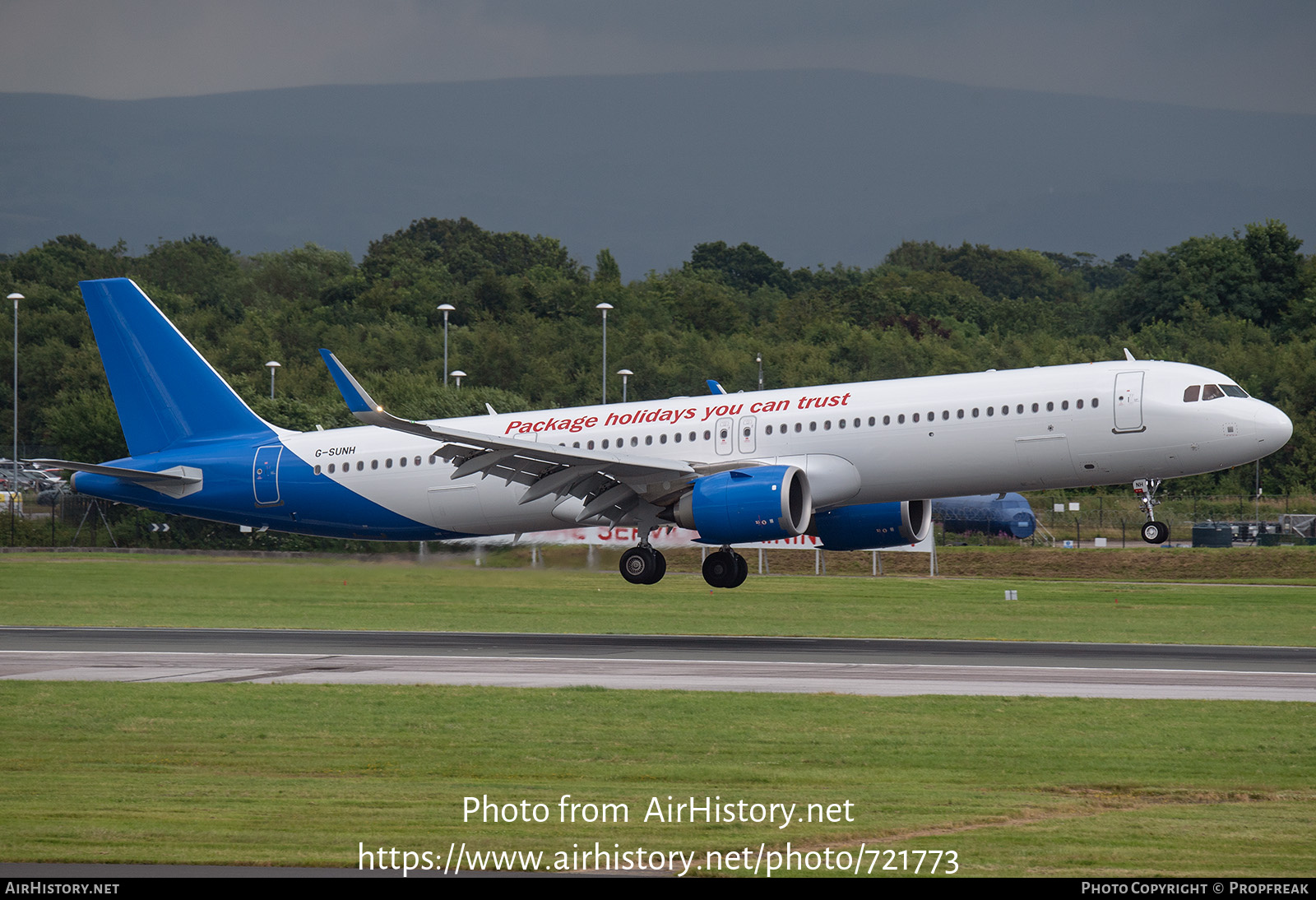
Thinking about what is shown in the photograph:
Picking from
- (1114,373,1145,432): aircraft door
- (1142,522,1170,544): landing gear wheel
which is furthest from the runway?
(1114,373,1145,432): aircraft door

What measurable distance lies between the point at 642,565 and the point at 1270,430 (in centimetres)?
1453

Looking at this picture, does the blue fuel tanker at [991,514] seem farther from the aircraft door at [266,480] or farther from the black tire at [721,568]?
the aircraft door at [266,480]

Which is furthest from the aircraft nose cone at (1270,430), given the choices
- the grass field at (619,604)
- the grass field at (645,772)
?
the grass field at (645,772)

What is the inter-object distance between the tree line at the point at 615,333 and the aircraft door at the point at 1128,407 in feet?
155

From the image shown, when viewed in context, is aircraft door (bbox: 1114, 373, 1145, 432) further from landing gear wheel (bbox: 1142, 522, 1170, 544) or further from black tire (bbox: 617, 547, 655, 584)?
black tire (bbox: 617, 547, 655, 584)

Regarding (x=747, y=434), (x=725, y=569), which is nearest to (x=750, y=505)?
(x=747, y=434)

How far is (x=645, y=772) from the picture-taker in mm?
18719

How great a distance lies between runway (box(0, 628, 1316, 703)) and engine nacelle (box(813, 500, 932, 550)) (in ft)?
8.87

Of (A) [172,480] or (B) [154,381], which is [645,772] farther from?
(B) [154,381]

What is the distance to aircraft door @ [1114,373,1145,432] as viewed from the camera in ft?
106

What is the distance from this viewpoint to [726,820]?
15648 millimetres

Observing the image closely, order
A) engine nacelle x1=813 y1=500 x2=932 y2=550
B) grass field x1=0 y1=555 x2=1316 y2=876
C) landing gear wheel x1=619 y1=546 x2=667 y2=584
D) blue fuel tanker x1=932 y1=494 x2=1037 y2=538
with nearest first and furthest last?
grass field x1=0 y1=555 x2=1316 y2=876
landing gear wheel x1=619 y1=546 x2=667 y2=584
engine nacelle x1=813 y1=500 x2=932 y2=550
blue fuel tanker x1=932 y1=494 x2=1037 y2=538

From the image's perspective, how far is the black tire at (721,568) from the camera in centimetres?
3747

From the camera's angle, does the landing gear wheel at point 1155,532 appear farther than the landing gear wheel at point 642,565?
No
